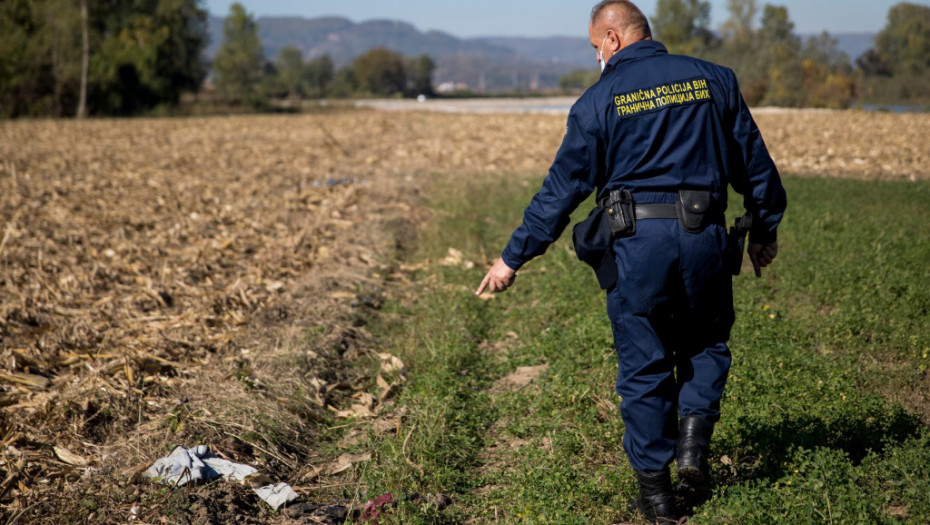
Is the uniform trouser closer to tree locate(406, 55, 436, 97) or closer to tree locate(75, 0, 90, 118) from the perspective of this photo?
tree locate(75, 0, 90, 118)

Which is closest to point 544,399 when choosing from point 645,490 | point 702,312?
point 645,490

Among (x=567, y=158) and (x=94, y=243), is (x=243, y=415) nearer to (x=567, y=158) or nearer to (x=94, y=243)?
(x=567, y=158)

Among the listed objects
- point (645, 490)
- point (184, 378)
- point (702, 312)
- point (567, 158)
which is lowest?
point (184, 378)

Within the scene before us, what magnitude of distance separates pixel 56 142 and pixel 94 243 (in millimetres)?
18113

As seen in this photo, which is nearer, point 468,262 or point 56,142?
point 468,262

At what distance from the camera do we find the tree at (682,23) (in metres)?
34.3

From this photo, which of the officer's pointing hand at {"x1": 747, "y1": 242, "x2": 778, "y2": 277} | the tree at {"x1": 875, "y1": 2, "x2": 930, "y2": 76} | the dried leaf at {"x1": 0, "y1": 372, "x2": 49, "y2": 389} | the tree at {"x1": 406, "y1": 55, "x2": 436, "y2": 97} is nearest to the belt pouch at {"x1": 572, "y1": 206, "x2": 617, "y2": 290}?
the officer's pointing hand at {"x1": 747, "y1": 242, "x2": 778, "y2": 277}

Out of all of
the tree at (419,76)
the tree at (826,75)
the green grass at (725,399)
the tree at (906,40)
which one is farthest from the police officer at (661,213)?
the tree at (419,76)

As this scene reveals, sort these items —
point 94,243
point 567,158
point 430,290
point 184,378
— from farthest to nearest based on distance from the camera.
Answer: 1. point 94,243
2. point 430,290
3. point 184,378
4. point 567,158

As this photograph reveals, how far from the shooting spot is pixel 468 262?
936 cm

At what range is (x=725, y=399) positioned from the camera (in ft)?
15.9

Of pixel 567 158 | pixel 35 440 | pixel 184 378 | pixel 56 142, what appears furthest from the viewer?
pixel 56 142

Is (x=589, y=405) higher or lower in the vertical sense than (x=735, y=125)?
lower

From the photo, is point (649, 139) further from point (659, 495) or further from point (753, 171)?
point (659, 495)
